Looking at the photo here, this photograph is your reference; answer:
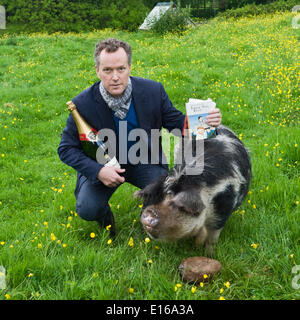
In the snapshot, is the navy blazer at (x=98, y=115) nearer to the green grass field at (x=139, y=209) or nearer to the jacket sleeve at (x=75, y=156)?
the jacket sleeve at (x=75, y=156)

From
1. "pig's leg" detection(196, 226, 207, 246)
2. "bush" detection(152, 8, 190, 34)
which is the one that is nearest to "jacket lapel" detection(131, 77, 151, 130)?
"pig's leg" detection(196, 226, 207, 246)

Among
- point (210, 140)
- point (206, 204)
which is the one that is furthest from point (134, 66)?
point (206, 204)

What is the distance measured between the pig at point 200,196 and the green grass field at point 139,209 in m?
0.35

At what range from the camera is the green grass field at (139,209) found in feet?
8.76

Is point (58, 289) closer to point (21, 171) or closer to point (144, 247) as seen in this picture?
point (144, 247)

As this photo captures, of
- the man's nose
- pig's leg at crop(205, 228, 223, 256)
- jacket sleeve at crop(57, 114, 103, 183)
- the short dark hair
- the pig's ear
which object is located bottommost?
pig's leg at crop(205, 228, 223, 256)

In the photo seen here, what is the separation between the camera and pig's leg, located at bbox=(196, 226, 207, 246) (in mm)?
3030

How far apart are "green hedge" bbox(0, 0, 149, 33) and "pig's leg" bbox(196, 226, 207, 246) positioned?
731 inches

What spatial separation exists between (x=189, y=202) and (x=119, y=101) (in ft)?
4.70

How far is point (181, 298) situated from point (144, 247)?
774 millimetres

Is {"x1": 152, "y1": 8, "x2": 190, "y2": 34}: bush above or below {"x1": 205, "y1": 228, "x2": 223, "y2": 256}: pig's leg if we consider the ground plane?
above

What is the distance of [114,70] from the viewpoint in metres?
3.24

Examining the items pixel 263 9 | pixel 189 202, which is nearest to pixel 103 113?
pixel 189 202

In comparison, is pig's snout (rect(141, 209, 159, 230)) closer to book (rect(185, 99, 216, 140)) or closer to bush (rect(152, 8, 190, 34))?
book (rect(185, 99, 216, 140))
